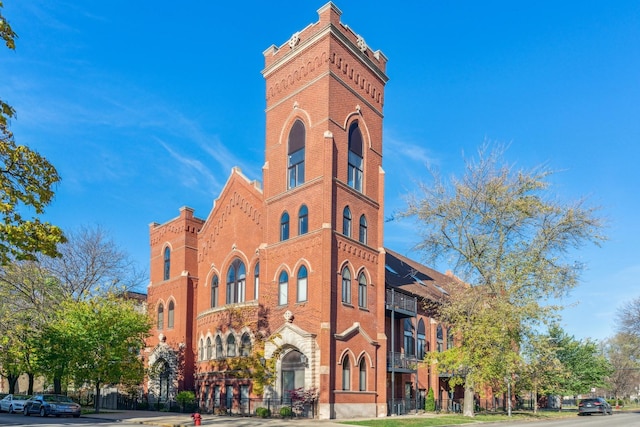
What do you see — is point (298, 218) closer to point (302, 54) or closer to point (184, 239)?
point (302, 54)

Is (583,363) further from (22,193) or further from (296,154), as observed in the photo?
(22,193)

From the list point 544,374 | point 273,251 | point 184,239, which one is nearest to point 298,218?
point 273,251

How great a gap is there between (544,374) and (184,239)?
2503cm

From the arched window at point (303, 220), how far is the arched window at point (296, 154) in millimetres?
1674

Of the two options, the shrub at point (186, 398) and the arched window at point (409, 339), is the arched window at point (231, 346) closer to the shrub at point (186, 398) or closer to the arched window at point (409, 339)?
the shrub at point (186, 398)

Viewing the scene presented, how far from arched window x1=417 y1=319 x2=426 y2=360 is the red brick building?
307mm

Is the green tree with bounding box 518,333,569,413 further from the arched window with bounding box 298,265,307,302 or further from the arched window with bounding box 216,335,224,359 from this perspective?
the arched window with bounding box 216,335,224,359

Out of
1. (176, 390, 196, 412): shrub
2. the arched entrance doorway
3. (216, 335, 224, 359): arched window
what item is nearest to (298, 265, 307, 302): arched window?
the arched entrance doorway

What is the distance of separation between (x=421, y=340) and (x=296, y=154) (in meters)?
16.8

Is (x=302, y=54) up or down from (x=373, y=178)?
up

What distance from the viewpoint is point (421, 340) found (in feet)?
137

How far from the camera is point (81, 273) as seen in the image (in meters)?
40.6

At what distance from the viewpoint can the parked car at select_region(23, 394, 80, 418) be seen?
31609mm

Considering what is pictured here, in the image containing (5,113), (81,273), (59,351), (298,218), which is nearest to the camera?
(5,113)
